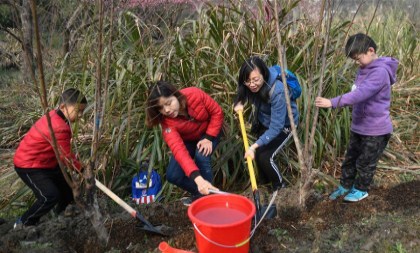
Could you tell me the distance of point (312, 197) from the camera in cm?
287

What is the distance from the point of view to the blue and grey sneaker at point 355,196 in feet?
9.16

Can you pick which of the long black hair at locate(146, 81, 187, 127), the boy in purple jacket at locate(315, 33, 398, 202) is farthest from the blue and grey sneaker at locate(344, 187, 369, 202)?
the long black hair at locate(146, 81, 187, 127)

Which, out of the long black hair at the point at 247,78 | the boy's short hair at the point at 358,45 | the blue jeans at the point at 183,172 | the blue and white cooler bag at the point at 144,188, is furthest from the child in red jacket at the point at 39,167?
the boy's short hair at the point at 358,45

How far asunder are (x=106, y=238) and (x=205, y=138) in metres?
1.01

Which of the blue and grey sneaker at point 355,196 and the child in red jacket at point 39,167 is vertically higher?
the child in red jacket at point 39,167

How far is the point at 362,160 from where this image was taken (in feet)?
9.27

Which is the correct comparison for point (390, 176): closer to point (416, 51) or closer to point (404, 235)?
point (404, 235)

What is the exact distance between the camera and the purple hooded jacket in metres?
2.55

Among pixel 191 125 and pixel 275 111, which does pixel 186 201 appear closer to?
pixel 191 125

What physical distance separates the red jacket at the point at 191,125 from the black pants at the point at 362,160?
105cm

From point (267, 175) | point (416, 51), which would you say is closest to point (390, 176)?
point (267, 175)

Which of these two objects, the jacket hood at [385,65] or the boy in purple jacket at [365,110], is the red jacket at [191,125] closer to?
the boy in purple jacket at [365,110]

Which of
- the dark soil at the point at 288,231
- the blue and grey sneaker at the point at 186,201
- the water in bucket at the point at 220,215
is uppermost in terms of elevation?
the water in bucket at the point at 220,215

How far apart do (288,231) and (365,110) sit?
1.05 metres
